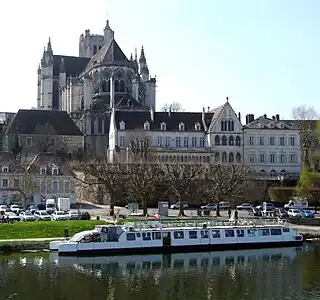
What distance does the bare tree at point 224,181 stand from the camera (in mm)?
63466

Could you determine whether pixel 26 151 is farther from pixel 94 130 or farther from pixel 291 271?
pixel 291 271

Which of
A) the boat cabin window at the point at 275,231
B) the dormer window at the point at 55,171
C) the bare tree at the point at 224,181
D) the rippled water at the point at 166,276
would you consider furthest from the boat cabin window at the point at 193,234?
the dormer window at the point at 55,171

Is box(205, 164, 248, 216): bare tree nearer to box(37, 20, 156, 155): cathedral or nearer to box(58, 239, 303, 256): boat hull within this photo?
box(58, 239, 303, 256): boat hull

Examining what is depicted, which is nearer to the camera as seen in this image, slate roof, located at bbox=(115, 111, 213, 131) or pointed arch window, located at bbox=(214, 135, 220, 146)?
slate roof, located at bbox=(115, 111, 213, 131)

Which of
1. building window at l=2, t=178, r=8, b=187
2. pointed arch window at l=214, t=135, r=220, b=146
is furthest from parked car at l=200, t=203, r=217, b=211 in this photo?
building window at l=2, t=178, r=8, b=187

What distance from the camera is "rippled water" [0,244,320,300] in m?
30.7

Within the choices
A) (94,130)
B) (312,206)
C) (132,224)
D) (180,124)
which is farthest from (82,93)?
(132,224)

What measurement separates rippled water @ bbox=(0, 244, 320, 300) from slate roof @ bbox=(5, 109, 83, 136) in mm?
56183

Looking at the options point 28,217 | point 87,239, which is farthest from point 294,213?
point 28,217

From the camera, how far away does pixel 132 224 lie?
47625 millimetres

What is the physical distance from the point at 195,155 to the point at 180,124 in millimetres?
4940

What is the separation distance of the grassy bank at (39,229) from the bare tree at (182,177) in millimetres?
12847

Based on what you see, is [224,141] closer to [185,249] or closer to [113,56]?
[113,56]

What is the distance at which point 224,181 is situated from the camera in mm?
65250
